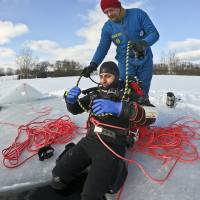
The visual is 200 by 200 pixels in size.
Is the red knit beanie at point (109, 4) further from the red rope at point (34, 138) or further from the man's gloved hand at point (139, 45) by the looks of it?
the red rope at point (34, 138)

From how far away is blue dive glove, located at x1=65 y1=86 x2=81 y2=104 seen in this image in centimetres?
Answer: 275

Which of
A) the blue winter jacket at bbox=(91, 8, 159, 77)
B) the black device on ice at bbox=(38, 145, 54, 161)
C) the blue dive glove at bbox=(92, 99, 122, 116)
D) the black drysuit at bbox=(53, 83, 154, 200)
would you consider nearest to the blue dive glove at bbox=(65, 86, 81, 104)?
the black drysuit at bbox=(53, 83, 154, 200)

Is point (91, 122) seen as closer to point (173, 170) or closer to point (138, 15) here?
point (173, 170)

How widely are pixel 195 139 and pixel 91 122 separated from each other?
4.16ft

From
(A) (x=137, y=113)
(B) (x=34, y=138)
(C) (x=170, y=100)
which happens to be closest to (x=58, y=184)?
(A) (x=137, y=113)

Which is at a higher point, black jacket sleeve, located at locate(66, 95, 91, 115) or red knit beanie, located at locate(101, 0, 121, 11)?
red knit beanie, located at locate(101, 0, 121, 11)

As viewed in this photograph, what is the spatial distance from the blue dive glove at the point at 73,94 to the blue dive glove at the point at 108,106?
317mm

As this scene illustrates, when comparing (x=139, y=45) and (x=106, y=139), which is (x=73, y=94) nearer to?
(x=106, y=139)

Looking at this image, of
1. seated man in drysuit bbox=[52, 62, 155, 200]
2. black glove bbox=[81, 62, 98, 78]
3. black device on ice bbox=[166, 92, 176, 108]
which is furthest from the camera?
black device on ice bbox=[166, 92, 176, 108]

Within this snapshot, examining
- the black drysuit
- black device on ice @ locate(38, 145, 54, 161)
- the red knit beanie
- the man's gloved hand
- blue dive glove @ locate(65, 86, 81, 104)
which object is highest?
the red knit beanie

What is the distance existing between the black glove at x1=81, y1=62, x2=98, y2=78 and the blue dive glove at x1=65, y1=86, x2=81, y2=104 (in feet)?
2.14

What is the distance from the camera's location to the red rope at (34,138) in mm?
3109

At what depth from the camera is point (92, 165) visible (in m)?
2.36

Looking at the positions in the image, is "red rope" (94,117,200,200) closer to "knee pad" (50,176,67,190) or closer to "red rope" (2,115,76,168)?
"knee pad" (50,176,67,190)
